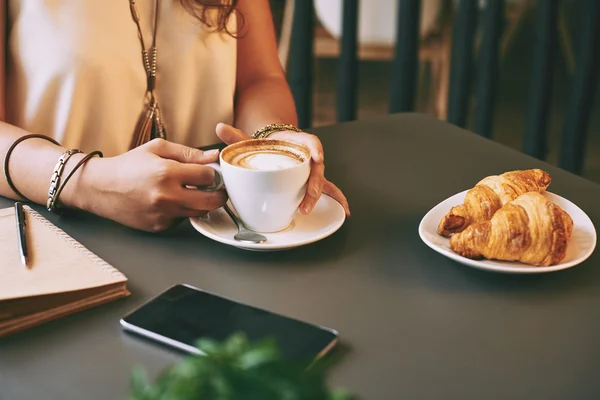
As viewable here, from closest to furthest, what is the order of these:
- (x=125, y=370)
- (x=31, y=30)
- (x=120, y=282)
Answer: (x=125, y=370)
(x=120, y=282)
(x=31, y=30)

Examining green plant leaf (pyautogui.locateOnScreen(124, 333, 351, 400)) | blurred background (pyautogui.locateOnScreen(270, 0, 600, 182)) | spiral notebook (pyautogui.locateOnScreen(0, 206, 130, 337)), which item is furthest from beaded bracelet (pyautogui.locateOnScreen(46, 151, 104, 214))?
blurred background (pyautogui.locateOnScreen(270, 0, 600, 182))

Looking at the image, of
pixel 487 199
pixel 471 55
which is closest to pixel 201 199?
pixel 487 199

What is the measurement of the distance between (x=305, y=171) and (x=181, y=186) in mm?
148

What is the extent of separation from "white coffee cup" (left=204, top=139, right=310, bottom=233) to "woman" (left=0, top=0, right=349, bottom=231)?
0.03 metres

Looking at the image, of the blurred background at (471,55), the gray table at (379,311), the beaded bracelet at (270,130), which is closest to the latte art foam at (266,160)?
the gray table at (379,311)

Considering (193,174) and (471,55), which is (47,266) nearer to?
(193,174)

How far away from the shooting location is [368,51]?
8.87 ft

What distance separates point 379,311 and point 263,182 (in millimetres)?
207

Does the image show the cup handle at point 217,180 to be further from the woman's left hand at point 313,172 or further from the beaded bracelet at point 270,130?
the beaded bracelet at point 270,130

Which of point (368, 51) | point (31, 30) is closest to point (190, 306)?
point (31, 30)

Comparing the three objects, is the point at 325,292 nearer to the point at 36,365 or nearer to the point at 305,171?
the point at 305,171

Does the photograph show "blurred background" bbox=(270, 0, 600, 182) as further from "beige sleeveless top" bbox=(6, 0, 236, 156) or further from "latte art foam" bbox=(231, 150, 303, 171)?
"latte art foam" bbox=(231, 150, 303, 171)

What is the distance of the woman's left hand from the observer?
2.72ft

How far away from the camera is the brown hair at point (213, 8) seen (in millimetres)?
1195
